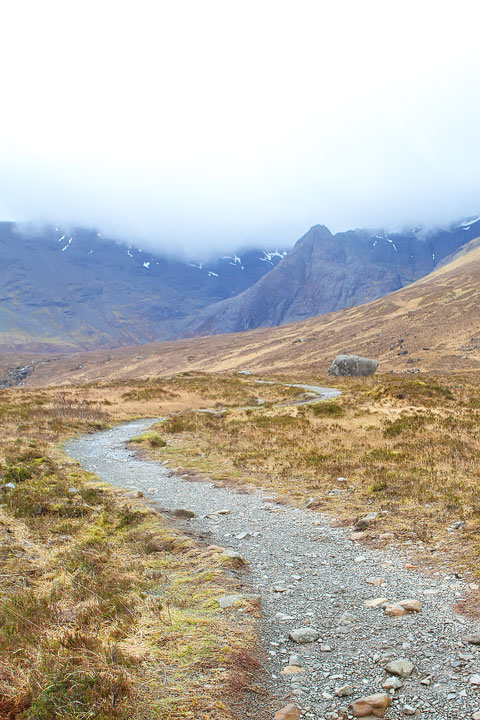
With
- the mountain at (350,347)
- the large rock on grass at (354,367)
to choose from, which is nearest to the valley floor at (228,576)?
the large rock on grass at (354,367)

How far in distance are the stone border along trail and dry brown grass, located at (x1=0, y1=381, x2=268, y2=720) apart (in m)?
0.68

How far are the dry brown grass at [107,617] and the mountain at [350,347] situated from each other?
61.7m

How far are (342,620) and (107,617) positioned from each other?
10.5ft

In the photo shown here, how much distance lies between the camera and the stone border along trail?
14.2 ft

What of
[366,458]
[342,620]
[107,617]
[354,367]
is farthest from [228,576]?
[354,367]

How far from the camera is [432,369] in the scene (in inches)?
2810

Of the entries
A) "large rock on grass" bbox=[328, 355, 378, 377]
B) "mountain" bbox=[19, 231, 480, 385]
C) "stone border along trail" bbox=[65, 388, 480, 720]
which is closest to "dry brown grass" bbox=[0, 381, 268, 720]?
"stone border along trail" bbox=[65, 388, 480, 720]

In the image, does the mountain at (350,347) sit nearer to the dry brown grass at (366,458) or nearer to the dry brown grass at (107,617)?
the dry brown grass at (366,458)

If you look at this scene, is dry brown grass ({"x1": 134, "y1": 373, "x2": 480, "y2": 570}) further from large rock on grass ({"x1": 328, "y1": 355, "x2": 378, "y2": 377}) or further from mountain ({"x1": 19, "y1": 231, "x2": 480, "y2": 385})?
mountain ({"x1": 19, "y1": 231, "x2": 480, "y2": 385})

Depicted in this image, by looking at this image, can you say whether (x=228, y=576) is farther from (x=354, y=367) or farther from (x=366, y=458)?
(x=354, y=367)

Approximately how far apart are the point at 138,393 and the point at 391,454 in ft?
→ 113

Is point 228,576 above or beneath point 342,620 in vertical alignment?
above

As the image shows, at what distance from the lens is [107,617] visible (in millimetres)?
5324

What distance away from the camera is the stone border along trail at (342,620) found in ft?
14.2
